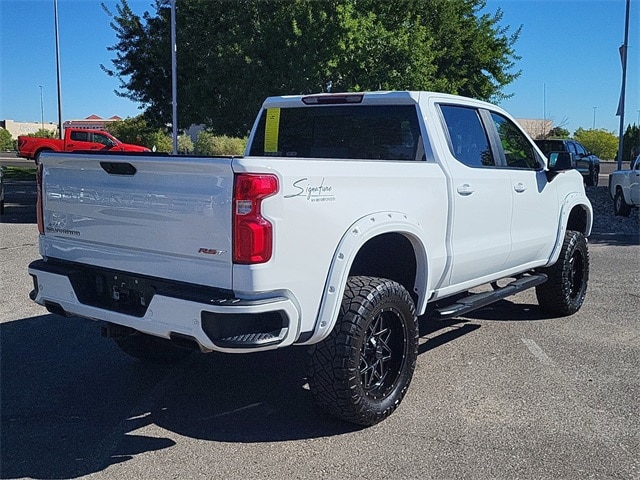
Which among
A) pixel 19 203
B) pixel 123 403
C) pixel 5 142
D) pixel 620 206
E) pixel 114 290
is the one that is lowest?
pixel 19 203

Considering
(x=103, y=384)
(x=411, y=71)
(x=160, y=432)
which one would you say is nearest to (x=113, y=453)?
(x=160, y=432)

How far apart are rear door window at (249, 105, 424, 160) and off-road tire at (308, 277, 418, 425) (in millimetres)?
1293

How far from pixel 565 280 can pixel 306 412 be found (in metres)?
3.50

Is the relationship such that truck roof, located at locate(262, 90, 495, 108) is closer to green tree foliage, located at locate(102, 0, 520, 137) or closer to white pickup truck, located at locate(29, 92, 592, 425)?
white pickup truck, located at locate(29, 92, 592, 425)

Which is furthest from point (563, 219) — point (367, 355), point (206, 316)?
point (206, 316)

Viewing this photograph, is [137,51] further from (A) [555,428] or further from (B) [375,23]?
(A) [555,428]

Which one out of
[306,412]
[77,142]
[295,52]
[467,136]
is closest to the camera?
[306,412]

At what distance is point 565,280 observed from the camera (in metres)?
6.65

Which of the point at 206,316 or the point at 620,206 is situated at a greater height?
the point at 206,316

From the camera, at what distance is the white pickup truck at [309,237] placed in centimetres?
341

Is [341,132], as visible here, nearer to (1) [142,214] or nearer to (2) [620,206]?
(1) [142,214]

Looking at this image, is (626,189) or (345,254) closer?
(345,254)

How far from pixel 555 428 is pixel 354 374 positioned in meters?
1.32

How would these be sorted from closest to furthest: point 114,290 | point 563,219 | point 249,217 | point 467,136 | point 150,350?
1. point 249,217
2. point 114,290
3. point 150,350
4. point 467,136
5. point 563,219
